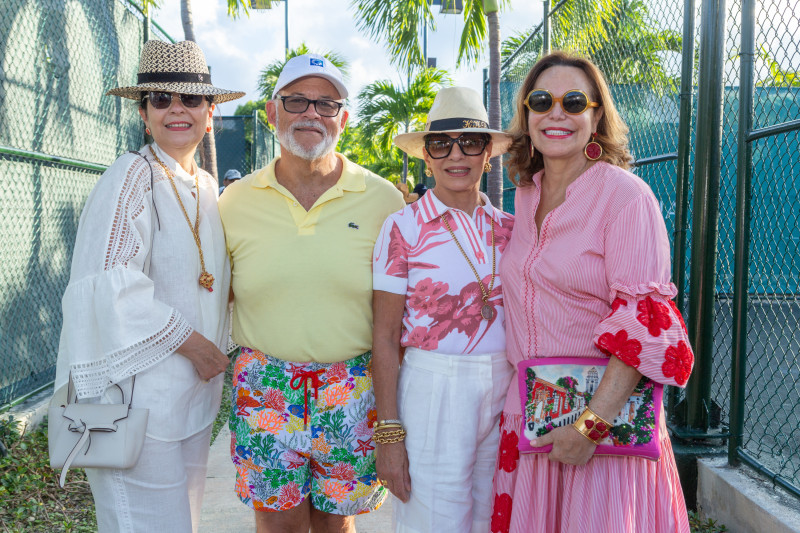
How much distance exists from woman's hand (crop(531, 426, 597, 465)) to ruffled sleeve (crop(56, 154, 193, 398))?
1.31 m

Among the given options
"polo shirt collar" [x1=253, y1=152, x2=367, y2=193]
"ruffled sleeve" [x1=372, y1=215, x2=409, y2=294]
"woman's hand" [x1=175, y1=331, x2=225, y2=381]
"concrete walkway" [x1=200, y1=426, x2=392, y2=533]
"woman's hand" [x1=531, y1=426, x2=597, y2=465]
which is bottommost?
"concrete walkway" [x1=200, y1=426, x2=392, y2=533]

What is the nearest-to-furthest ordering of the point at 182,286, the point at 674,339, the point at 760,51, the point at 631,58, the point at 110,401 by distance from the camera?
the point at 674,339 → the point at 110,401 → the point at 182,286 → the point at 760,51 → the point at 631,58

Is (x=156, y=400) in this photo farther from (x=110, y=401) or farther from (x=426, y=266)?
(x=426, y=266)

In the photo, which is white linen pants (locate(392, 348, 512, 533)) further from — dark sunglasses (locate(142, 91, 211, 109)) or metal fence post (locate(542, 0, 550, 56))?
metal fence post (locate(542, 0, 550, 56))

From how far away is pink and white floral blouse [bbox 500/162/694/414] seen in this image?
6.03ft

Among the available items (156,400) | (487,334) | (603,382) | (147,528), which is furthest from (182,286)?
(603,382)

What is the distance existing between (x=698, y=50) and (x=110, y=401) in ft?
10.8

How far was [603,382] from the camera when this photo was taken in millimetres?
1906

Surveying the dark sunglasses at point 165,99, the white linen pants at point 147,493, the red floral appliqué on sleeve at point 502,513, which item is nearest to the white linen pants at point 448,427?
the red floral appliqué on sleeve at point 502,513

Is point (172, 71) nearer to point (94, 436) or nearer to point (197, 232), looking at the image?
point (197, 232)

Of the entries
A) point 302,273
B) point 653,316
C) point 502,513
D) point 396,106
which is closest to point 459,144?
point 302,273

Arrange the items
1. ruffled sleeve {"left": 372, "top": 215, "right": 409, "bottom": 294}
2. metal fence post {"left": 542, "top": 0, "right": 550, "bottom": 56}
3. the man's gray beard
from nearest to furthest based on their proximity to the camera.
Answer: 1. ruffled sleeve {"left": 372, "top": 215, "right": 409, "bottom": 294}
2. the man's gray beard
3. metal fence post {"left": 542, "top": 0, "right": 550, "bottom": 56}

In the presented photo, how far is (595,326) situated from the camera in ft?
6.53

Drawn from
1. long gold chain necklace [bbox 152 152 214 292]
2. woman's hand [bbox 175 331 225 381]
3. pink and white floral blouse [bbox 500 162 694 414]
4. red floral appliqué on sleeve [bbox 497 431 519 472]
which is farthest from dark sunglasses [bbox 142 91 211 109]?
red floral appliqué on sleeve [bbox 497 431 519 472]
